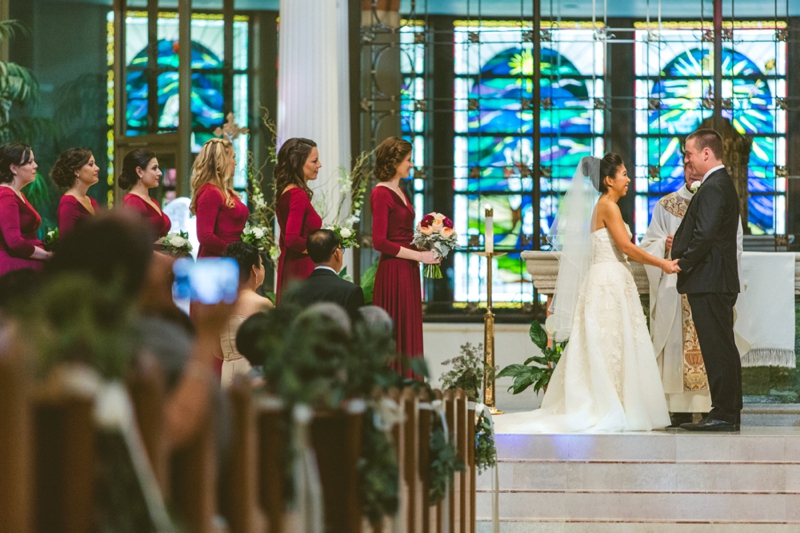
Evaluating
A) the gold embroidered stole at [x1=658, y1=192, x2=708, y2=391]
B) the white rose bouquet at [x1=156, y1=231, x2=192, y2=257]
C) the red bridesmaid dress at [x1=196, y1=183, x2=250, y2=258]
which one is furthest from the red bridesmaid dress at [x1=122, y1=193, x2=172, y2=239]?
the gold embroidered stole at [x1=658, y1=192, x2=708, y2=391]

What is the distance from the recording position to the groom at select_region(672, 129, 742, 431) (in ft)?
20.7

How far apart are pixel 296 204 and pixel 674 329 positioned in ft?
8.79

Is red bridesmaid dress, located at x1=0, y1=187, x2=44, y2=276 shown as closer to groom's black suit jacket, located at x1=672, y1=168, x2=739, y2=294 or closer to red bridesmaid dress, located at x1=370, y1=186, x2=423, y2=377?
red bridesmaid dress, located at x1=370, y1=186, x2=423, y2=377

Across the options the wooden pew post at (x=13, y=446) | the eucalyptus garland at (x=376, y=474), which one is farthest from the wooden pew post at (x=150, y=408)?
the eucalyptus garland at (x=376, y=474)

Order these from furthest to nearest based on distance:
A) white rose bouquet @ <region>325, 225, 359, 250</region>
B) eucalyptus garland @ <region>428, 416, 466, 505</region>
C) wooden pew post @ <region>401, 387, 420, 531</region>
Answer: white rose bouquet @ <region>325, 225, 359, 250</region>
eucalyptus garland @ <region>428, 416, 466, 505</region>
wooden pew post @ <region>401, 387, 420, 531</region>

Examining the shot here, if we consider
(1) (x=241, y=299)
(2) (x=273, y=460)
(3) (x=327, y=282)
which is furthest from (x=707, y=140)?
(2) (x=273, y=460)

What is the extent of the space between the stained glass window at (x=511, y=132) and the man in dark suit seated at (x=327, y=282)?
217 inches

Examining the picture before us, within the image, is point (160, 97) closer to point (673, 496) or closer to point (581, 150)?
point (581, 150)

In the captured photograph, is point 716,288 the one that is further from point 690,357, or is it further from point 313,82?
point 313,82

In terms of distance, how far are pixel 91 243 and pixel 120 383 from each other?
0.51 m

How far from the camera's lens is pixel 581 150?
1058cm

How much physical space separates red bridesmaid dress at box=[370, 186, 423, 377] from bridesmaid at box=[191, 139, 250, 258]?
2.64 feet

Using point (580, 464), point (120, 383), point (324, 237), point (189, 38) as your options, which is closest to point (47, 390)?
point (120, 383)

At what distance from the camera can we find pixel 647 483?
237 inches
